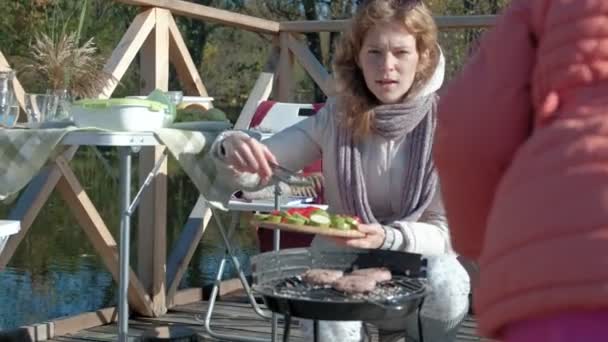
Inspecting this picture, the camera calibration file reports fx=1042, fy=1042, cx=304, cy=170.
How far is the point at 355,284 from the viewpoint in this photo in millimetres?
2182

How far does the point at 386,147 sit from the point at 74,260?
4.55 metres

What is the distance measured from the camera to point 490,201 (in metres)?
1.39

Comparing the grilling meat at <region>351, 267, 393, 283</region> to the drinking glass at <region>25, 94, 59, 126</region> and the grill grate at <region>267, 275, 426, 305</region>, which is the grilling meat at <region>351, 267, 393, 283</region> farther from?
the drinking glass at <region>25, 94, 59, 126</region>

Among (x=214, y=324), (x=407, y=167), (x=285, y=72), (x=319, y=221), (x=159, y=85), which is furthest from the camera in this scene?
(x=285, y=72)

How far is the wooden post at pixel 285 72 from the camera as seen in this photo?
17.5 feet

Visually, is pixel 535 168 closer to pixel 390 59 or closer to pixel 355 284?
pixel 355 284

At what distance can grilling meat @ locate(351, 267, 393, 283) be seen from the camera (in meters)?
2.29

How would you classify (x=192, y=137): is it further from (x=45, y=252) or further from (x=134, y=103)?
(x=45, y=252)

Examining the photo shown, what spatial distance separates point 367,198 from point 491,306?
4.74 ft

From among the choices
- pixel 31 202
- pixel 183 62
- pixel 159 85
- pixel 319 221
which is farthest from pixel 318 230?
pixel 183 62

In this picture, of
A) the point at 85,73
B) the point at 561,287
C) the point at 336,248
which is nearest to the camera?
the point at 561,287

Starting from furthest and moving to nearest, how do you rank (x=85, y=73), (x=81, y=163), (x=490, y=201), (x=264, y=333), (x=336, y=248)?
(x=81, y=163)
(x=264, y=333)
(x=85, y=73)
(x=336, y=248)
(x=490, y=201)

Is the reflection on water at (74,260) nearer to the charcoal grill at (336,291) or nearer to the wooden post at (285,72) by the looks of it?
the wooden post at (285,72)

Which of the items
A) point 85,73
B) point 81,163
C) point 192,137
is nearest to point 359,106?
point 192,137
